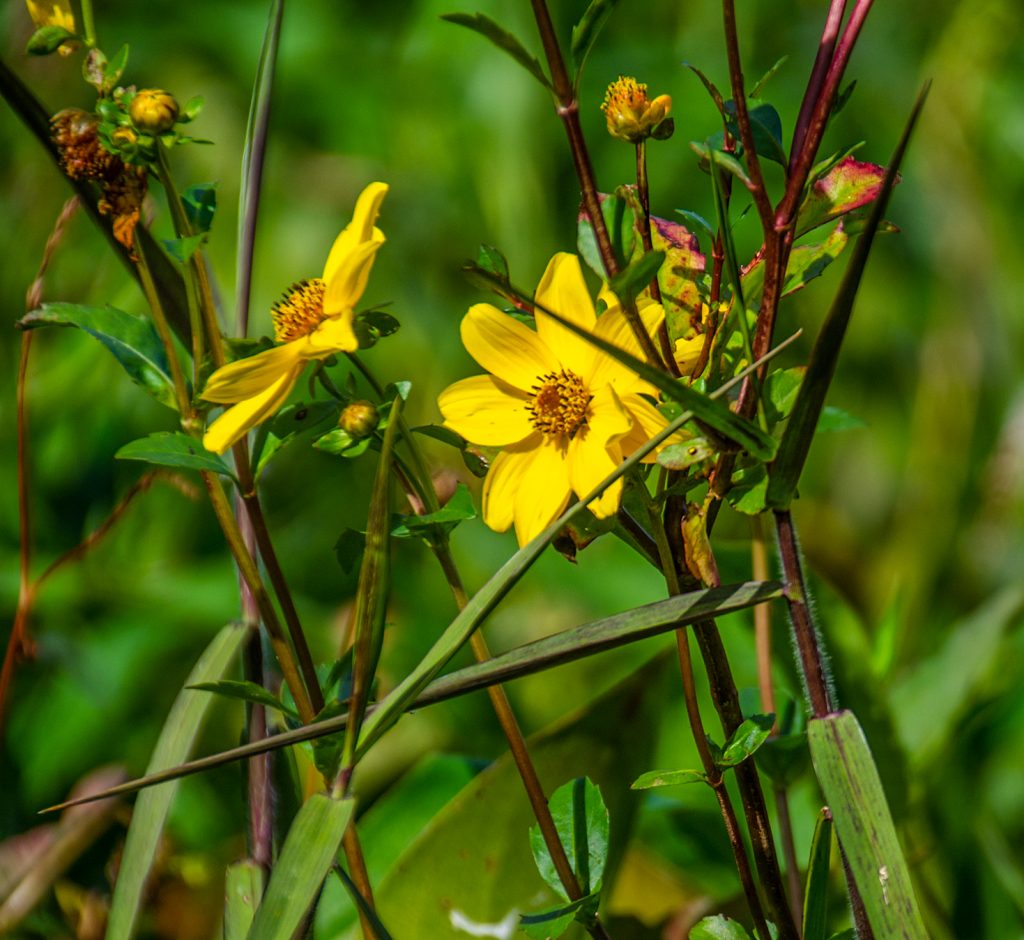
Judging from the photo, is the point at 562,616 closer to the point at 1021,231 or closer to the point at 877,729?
the point at 877,729

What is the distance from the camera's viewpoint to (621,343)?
357mm

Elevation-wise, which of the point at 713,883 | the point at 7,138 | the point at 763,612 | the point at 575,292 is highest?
the point at 7,138

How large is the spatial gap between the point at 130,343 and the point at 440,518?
12 centimetres

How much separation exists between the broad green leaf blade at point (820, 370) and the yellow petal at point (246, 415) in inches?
5.3

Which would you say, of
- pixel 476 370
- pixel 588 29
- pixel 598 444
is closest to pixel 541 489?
pixel 598 444

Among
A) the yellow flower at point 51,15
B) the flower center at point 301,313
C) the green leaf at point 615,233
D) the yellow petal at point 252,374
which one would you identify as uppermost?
the yellow flower at point 51,15

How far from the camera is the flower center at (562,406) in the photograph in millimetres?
368

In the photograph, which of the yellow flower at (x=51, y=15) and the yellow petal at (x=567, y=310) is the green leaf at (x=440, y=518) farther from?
the yellow flower at (x=51, y=15)

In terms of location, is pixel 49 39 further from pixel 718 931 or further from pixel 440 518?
pixel 718 931

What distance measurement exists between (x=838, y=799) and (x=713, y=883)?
42cm

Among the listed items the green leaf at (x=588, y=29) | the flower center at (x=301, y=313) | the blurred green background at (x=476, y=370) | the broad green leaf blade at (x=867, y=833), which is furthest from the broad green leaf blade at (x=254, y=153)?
the blurred green background at (x=476, y=370)

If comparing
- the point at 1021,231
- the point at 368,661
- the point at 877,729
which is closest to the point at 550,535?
the point at 368,661

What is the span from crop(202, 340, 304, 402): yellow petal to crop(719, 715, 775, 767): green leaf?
162 millimetres

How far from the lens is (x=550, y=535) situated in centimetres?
31
